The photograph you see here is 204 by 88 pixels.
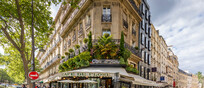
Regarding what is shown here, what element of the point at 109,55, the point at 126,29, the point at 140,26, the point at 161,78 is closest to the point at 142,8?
the point at 140,26

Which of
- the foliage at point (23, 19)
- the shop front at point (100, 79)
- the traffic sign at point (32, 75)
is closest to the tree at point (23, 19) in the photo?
the foliage at point (23, 19)

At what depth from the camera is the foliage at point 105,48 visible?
51.7 ft

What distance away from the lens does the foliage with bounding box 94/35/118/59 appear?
15.8 m

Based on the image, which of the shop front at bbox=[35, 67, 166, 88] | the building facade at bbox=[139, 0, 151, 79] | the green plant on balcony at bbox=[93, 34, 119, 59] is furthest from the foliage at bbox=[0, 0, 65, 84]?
the building facade at bbox=[139, 0, 151, 79]

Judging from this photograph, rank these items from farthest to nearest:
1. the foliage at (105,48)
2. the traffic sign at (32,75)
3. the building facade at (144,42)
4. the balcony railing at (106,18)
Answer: the building facade at (144,42) → the balcony railing at (106,18) → the foliage at (105,48) → the traffic sign at (32,75)

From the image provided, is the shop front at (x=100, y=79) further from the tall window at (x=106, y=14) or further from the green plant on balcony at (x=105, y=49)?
the tall window at (x=106, y=14)

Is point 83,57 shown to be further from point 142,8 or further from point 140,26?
point 142,8

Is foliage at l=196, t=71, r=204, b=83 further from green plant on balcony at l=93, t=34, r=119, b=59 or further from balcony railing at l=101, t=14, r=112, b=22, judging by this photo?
green plant on balcony at l=93, t=34, r=119, b=59

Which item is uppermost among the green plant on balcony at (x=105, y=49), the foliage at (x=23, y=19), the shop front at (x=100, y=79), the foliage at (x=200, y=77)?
the foliage at (x=23, y=19)

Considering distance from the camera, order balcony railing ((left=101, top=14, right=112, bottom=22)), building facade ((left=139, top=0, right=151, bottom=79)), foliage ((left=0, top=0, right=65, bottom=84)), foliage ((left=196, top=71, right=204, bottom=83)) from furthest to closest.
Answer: foliage ((left=196, top=71, right=204, bottom=83))
building facade ((left=139, top=0, right=151, bottom=79))
balcony railing ((left=101, top=14, right=112, bottom=22))
foliage ((left=0, top=0, right=65, bottom=84))

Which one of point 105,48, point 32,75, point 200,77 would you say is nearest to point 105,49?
point 105,48

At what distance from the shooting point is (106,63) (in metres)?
15.7

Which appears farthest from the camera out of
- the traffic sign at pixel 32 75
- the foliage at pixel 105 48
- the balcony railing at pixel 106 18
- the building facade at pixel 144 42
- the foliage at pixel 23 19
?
the building facade at pixel 144 42

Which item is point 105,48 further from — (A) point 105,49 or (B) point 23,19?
(B) point 23,19
